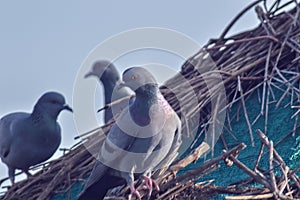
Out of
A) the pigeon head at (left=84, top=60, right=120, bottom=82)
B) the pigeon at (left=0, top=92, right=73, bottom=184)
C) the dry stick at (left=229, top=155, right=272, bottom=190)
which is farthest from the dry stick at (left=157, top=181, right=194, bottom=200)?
the pigeon head at (left=84, top=60, right=120, bottom=82)

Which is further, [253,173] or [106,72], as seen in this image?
[106,72]

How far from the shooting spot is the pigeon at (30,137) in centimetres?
606

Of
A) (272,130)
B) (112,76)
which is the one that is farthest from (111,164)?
(112,76)

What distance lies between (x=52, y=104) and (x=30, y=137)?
45cm

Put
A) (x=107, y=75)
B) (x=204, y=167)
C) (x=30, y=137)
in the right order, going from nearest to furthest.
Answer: (x=204, y=167) < (x=30, y=137) < (x=107, y=75)

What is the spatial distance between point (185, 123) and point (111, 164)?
698mm

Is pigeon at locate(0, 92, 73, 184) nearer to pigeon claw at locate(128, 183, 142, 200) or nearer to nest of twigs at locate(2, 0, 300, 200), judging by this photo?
nest of twigs at locate(2, 0, 300, 200)

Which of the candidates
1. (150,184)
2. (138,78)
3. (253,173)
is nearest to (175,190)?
(150,184)

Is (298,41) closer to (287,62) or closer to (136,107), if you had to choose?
(287,62)

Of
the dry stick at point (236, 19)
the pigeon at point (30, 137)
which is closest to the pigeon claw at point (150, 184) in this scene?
the dry stick at point (236, 19)

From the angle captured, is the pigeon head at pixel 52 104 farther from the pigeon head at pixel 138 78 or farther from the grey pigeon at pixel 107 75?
the pigeon head at pixel 138 78

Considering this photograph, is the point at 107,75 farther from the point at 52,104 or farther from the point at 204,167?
the point at 204,167

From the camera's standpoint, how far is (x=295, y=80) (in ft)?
14.4

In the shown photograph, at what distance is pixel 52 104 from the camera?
637 centimetres
